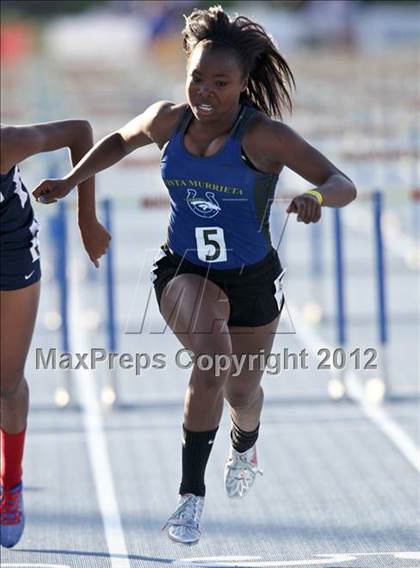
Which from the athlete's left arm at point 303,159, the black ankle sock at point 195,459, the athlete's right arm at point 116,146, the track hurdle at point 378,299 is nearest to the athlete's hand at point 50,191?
the athlete's right arm at point 116,146

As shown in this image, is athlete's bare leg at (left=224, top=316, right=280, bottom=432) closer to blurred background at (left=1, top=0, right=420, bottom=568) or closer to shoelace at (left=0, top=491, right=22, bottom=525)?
blurred background at (left=1, top=0, right=420, bottom=568)

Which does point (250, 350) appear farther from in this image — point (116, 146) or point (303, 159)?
point (116, 146)

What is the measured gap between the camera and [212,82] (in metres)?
4.89

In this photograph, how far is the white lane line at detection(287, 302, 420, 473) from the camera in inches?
Result: 299

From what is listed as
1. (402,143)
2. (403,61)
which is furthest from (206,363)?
(403,61)

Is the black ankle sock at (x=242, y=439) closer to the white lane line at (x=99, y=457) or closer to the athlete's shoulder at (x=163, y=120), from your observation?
the white lane line at (x=99, y=457)

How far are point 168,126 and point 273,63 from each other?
0.46 metres

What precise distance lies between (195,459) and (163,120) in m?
1.24

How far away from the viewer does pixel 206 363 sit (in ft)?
16.4

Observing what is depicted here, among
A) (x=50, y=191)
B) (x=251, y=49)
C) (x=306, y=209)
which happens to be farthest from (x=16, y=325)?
(x=251, y=49)

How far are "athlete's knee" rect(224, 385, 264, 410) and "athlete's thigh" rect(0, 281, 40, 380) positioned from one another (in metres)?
0.90

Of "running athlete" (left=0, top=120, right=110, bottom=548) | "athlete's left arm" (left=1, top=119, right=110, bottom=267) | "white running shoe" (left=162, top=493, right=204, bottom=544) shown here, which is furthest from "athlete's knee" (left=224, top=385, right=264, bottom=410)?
"running athlete" (left=0, top=120, right=110, bottom=548)

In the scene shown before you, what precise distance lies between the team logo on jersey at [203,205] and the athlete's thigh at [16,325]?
623 mm

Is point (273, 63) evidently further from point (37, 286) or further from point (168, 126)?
point (37, 286)
